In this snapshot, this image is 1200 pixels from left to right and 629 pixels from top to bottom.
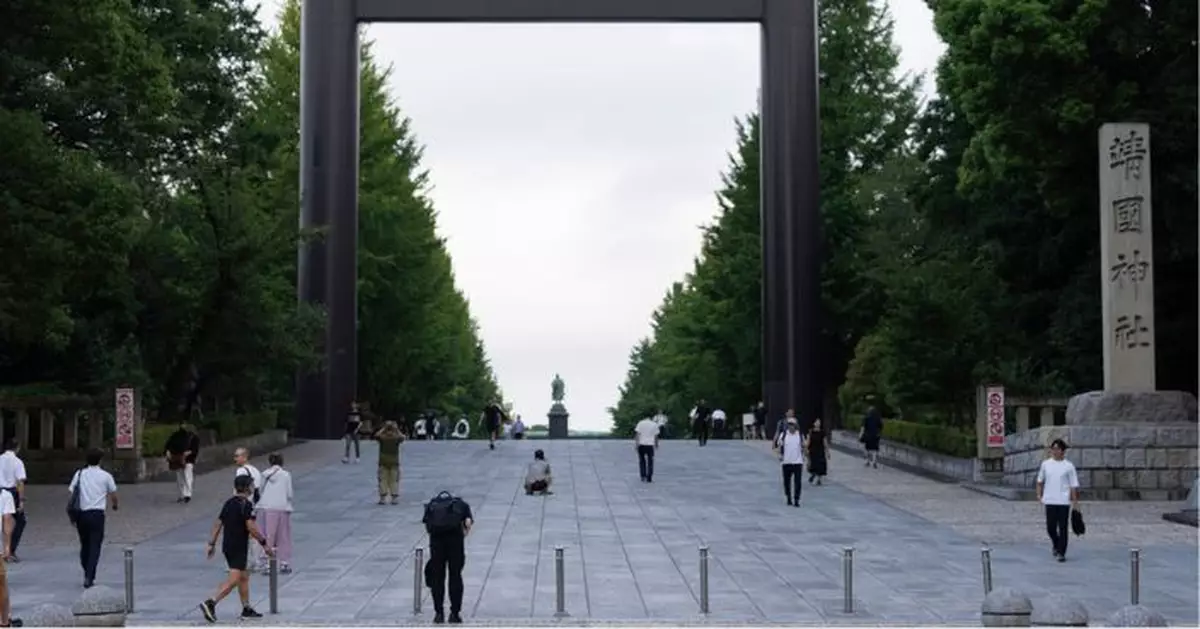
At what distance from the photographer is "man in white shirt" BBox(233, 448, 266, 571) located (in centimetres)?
1712

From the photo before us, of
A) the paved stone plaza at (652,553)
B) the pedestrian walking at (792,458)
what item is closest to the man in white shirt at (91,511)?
the paved stone plaza at (652,553)

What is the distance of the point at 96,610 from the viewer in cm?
1291

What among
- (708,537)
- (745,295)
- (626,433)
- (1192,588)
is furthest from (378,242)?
(626,433)

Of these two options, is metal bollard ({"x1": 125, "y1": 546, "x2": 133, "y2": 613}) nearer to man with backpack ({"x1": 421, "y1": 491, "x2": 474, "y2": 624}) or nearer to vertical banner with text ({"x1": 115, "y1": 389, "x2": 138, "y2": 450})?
man with backpack ({"x1": 421, "y1": 491, "x2": 474, "y2": 624})

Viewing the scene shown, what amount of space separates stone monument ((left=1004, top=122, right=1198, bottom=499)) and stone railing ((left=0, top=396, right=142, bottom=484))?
17.3 meters

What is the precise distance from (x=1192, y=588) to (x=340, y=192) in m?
33.7

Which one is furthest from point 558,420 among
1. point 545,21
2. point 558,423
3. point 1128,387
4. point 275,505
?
point 275,505

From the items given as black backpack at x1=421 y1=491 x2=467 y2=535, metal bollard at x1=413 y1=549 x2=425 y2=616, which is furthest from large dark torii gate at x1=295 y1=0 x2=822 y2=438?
black backpack at x1=421 y1=491 x2=467 y2=535

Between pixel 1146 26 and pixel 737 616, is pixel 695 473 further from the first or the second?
pixel 737 616

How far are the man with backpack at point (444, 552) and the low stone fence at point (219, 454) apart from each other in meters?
18.9

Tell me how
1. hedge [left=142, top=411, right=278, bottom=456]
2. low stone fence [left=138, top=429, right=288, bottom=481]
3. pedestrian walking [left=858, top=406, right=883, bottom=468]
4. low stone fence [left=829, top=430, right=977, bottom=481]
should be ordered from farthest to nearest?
pedestrian walking [left=858, top=406, right=883, bottom=468]
hedge [left=142, top=411, right=278, bottom=456]
low stone fence [left=138, top=429, right=288, bottom=481]
low stone fence [left=829, top=430, right=977, bottom=481]

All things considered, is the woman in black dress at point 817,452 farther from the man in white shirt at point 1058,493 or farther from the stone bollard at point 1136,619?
the stone bollard at point 1136,619

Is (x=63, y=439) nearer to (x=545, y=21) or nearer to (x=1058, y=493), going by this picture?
(x=545, y=21)

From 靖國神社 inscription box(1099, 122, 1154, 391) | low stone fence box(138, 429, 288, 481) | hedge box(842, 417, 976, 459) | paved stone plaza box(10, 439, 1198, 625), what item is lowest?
paved stone plaza box(10, 439, 1198, 625)
